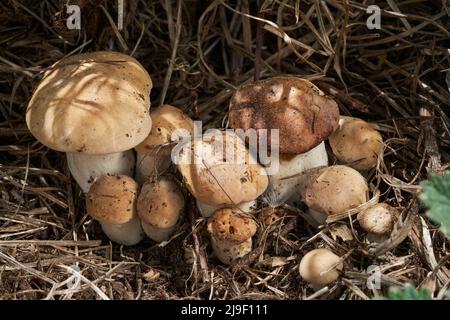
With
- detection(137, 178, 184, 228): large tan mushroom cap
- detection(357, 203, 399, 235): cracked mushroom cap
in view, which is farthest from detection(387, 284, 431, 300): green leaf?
detection(137, 178, 184, 228): large tan mushroom cap

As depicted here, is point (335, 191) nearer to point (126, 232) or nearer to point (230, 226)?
point (230, 226)

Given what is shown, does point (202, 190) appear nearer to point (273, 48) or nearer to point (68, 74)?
point (68, 74)

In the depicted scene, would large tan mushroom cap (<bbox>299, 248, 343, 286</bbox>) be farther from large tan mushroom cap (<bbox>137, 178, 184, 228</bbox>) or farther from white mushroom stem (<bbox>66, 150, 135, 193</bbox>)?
white mushroom stem (<bbox>66, 150, 135, 193</bbox>)

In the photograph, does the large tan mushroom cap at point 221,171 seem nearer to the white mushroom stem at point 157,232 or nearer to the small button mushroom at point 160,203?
the small button mushroom at point 160,203

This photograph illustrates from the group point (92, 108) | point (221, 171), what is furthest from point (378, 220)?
point (92, 108)

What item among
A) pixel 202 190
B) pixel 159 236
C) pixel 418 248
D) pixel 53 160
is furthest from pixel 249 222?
pixel 53 160

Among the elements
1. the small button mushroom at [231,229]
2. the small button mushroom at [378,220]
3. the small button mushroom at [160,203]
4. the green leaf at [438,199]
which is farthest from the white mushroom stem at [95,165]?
the green leaf at [438,199]

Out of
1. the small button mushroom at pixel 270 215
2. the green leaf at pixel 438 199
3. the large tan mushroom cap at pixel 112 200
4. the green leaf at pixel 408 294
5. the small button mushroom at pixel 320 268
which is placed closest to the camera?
the green leaf at pixel 408 294
